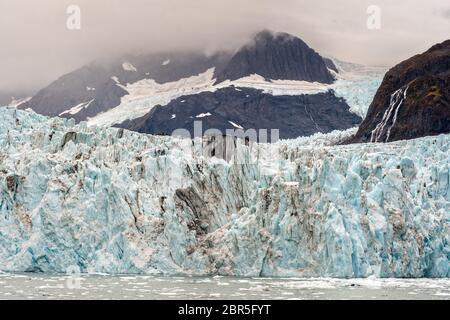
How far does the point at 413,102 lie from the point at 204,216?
340ft

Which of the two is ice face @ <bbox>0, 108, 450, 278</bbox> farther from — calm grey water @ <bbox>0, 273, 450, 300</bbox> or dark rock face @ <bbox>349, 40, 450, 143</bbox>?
dark rock face @ <bbox>349, 40, 450, 143</bbox>

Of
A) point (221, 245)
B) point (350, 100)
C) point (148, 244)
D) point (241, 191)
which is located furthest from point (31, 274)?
point (350, 100)

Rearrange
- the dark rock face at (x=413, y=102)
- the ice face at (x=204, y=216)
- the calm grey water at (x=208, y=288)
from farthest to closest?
the dark rock face at (x=413, y=102), the ice face at (x=204, y=216), the calm grey water at (x=208, y=288)

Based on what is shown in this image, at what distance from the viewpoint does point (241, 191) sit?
1893 inches

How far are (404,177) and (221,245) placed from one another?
1437 centimetres

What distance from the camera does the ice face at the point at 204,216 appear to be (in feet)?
140

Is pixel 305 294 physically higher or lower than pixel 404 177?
lower

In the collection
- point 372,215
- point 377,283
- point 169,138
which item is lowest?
point 377,283

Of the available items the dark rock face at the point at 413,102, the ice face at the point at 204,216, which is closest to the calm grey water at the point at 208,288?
the ice face at the point at 204,216

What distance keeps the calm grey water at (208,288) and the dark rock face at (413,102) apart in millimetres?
97831

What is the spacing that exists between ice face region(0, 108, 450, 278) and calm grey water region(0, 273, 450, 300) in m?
2.11

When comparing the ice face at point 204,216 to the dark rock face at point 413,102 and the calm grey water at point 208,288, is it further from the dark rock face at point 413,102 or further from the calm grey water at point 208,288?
the dark rock face at point 413,102
